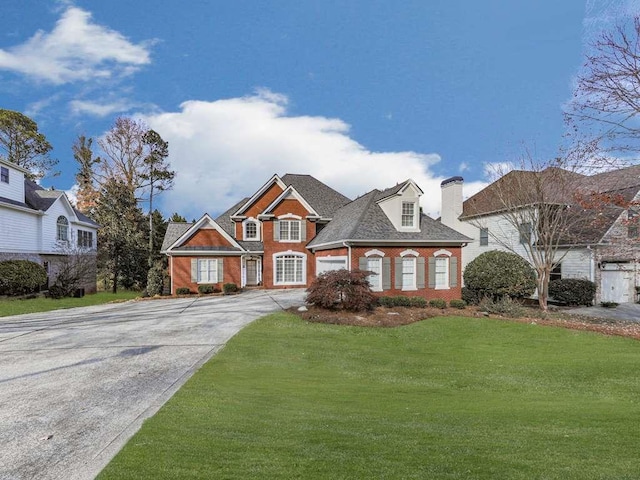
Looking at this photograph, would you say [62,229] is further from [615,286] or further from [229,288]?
[615,286]

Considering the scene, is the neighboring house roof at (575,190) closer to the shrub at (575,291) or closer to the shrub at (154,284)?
the shrub at (575,291)

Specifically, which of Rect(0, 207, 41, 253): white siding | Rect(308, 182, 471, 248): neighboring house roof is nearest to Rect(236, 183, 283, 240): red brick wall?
Rect(308, 182, 471, 248): neighboring house roof

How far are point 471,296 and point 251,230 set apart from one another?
16.9 metres

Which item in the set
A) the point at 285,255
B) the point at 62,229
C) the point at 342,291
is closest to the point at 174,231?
the point at 62,229

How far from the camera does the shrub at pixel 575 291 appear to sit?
25031mm

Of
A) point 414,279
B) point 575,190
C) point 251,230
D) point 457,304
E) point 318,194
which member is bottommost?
point 457,304

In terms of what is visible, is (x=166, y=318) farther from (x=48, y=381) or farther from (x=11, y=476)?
(x=11, y=476)

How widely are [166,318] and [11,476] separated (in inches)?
534

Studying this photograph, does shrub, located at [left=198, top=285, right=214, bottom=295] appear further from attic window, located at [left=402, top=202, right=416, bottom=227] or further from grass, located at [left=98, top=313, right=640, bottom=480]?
grass, located at [left=98, top=313, right=640, bottom=480]

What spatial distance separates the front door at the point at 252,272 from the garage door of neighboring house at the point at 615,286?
23.4 metres

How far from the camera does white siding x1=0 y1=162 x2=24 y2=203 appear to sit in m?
27.8

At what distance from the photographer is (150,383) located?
8.33 meters

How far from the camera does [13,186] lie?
28766 mm

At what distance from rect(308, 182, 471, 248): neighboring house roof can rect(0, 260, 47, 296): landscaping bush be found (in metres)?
18.9
